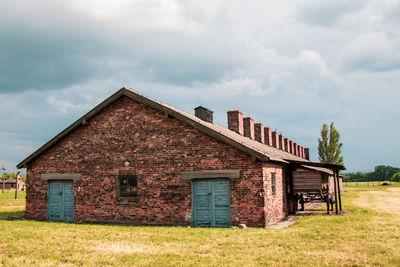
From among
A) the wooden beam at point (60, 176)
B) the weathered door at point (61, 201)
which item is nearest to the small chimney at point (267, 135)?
the wooden beam at point (60, 176)

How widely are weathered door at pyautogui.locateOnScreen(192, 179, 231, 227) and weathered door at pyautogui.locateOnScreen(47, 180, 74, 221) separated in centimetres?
648

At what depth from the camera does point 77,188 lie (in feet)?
52.8

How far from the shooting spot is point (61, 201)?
16578 mm

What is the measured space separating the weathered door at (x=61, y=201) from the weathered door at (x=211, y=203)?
6.48 meters

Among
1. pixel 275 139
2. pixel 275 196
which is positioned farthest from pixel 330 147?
pixel 275 196

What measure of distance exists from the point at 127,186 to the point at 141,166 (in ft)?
3.88

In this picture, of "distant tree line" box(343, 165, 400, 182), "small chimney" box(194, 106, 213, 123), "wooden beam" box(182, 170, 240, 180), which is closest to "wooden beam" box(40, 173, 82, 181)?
"wooden beam" box(182, 170, 240, 180)

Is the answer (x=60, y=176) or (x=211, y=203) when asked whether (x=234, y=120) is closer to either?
(x=211, y=203)

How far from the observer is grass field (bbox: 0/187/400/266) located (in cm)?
764

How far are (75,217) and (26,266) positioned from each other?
8.81 m

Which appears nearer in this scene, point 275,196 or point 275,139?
point 275,196

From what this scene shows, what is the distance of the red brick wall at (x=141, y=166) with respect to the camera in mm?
13242

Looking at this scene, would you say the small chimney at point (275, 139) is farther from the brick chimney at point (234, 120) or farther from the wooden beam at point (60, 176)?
the wooden beam at point (60, 176)

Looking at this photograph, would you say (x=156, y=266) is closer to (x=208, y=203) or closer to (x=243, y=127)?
(x=208, y=203)
